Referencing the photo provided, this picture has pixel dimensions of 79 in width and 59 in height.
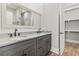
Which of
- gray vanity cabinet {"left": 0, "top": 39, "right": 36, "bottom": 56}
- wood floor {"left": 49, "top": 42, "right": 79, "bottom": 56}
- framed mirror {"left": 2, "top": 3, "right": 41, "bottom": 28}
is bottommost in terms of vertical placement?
wood floor {"left": 49, "top": 42, "right": 79, "bottom": 56}

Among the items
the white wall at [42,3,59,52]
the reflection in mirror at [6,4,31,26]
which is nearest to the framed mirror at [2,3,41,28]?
the reflection in mirror at [6,4,31,26]

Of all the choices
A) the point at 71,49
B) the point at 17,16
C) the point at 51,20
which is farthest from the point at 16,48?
the point at 51,20

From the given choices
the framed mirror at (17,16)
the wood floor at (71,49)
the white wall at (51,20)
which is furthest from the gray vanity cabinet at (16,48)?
the white wall at (51,20)

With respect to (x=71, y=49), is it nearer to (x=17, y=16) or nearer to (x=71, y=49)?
(x=71, y=49)

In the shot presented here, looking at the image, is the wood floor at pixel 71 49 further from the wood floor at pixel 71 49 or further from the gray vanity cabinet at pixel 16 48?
the gray vanity cabinet at pixel 16 48

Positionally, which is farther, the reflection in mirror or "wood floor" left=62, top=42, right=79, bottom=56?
"wood floor" left=62, top=42, right=79, bottom=56

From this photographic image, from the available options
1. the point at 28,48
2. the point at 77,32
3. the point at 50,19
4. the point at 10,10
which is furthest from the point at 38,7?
the point at 28,48

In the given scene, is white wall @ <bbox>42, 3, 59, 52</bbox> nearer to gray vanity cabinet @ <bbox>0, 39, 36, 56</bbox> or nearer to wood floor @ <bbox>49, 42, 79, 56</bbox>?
wood floor @ <bbox>49, 42, 79, 56</bbox>

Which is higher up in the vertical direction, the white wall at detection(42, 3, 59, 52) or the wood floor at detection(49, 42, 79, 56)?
the white wall at detection(42, 3, 59, 52)

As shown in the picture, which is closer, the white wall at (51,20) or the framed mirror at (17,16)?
the framed mirror at (17,16)

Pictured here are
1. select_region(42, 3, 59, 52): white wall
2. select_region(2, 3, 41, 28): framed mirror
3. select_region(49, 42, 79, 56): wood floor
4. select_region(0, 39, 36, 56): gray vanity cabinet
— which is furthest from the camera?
select_region(42, 3, 59, 52): white wall

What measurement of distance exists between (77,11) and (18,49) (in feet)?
5.08

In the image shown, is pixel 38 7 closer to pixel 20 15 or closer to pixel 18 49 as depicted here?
pixel 20 15

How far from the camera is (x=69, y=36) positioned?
6.68 feet
